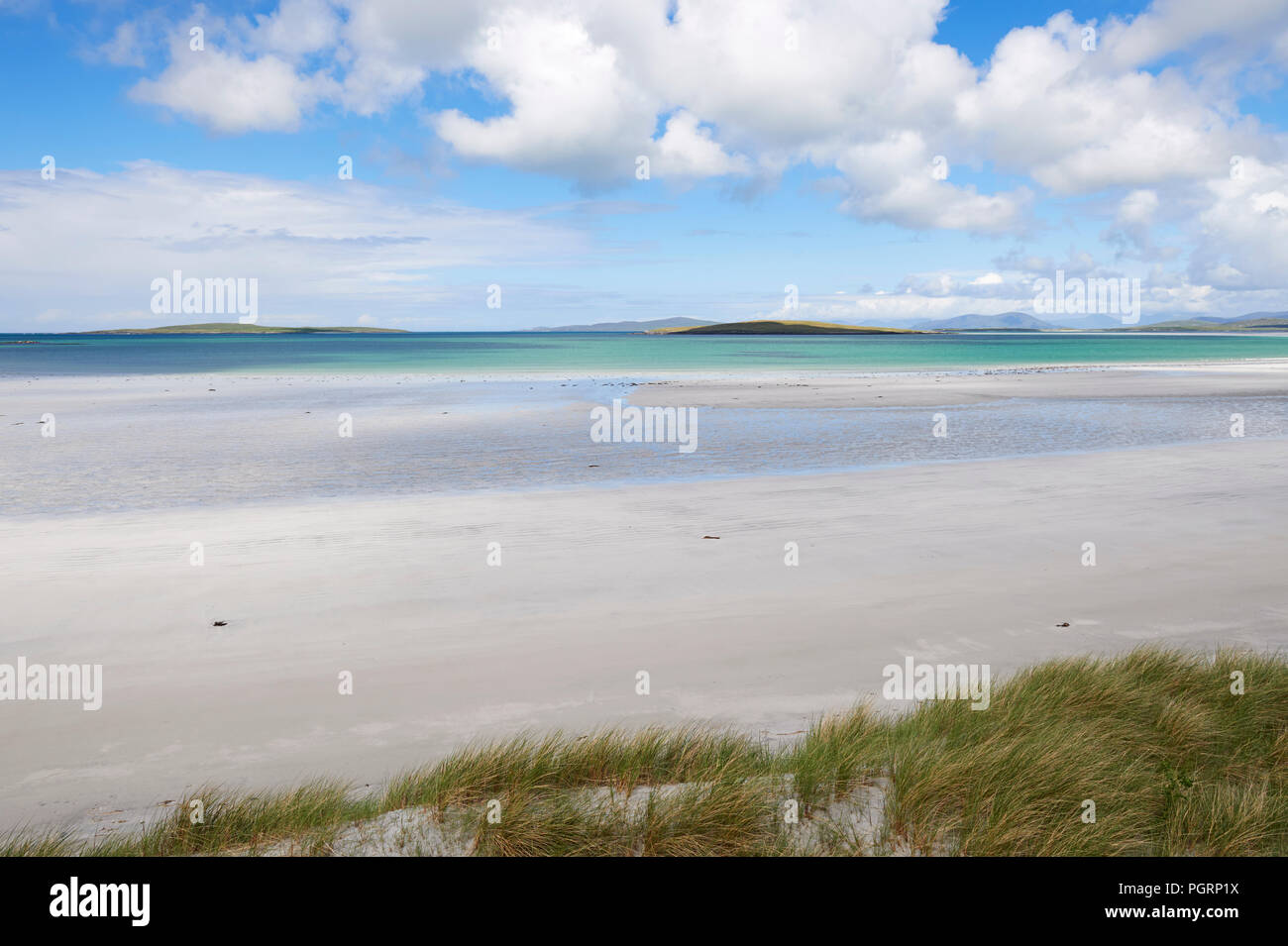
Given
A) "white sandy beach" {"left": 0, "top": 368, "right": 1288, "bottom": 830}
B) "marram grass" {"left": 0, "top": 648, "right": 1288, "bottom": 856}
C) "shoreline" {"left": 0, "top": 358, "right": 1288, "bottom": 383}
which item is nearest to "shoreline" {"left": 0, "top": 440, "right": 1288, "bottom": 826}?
"white sandy beach" {"left": 0, "top": 368, "right": 1288, "bottom": 830}

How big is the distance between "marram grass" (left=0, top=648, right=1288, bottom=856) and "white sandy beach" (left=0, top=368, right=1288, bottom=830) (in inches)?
30.5

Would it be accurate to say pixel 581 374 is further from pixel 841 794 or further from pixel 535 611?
pixel 841 794

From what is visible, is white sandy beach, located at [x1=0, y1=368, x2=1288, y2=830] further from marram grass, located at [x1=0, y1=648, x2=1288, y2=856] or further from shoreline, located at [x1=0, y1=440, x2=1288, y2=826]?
marram grass, located at [x1=0, y1=648, x2=1288, y2=856]

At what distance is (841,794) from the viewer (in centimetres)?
470

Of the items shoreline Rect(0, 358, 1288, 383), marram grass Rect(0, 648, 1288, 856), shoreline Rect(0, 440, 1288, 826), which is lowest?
marram grass Rect(0, 648, 1288, 856)

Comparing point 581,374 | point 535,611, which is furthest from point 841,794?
point 581,374

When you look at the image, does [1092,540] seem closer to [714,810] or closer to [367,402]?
[714,810]

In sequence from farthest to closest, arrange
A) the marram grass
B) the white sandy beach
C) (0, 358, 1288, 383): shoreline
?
(0, 358, 1288, 383): shoreline, the white sandy beach, the marram grass

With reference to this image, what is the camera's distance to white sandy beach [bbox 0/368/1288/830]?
5.95 metres

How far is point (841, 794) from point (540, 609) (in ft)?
14.1

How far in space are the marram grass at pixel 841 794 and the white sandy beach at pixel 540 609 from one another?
774 mm
